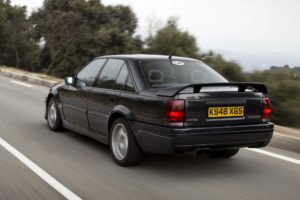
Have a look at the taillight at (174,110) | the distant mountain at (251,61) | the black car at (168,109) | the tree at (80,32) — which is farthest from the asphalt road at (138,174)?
the tree at (80,32)

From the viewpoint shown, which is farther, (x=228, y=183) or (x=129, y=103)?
(x=129, y=103)

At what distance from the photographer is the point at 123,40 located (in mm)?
33312

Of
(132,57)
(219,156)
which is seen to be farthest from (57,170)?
(219,156)

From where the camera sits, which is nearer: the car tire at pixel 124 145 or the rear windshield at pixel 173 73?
the car tire at pixel 124 145

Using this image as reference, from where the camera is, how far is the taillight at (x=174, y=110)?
18.8ft

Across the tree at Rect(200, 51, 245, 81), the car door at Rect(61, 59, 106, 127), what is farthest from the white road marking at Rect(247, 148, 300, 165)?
the tree at Rect(200, 51, 245, 81)

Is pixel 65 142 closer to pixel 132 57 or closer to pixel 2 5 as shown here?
pixel 132 57

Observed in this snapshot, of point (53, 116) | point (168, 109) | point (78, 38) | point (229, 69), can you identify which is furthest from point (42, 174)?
point (78, 38)

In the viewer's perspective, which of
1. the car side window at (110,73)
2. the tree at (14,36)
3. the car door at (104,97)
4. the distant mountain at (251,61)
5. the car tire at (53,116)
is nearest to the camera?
the car door at (104,97)

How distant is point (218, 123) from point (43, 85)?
1437 cm

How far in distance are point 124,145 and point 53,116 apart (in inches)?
112

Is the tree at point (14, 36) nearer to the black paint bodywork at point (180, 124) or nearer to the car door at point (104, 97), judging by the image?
the car door at point (104, 97)

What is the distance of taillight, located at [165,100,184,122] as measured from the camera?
5734mm

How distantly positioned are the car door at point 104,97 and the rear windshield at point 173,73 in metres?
0.47
